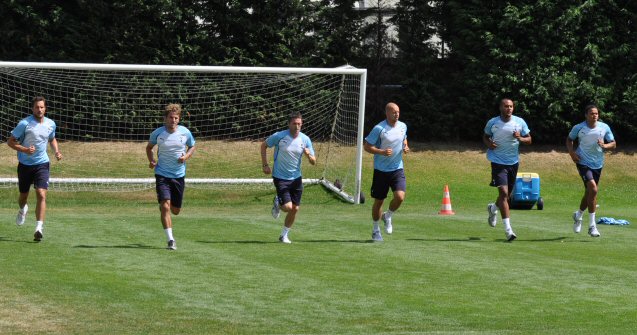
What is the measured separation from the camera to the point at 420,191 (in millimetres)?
30391

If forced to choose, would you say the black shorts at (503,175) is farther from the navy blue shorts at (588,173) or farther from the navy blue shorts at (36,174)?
the navy blue shorts at (36,174)

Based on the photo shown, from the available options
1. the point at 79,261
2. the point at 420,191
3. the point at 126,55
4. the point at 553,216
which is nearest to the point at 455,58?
the point at 420,191

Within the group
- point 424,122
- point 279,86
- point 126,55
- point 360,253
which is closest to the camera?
point 360,253

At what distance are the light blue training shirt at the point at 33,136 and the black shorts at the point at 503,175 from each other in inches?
269

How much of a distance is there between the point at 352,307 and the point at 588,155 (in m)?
8.75

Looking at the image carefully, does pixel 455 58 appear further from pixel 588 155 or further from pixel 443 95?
pixel 588 155

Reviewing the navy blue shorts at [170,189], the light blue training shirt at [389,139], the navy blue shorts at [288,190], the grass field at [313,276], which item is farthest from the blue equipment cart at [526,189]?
the navy blue shorts at [170,189]

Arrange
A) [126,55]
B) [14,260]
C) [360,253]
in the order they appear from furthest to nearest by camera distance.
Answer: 1. [126,55]
2. [360,253]
3. [14,260]

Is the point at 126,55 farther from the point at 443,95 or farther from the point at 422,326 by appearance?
the point at 422,326

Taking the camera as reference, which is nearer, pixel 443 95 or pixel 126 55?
pixel 126 55

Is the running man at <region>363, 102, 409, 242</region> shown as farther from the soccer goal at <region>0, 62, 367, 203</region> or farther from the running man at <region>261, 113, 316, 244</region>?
the soccer goal at <region>0, 62, 367, 203</region>

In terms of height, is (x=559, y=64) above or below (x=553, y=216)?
above

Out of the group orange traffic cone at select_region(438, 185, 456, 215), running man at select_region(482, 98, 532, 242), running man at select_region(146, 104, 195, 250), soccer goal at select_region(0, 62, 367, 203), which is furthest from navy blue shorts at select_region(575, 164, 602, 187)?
soccer goal at select_region(0, 62, 367, 203)

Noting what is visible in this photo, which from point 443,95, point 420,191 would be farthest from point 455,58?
point 420,191
